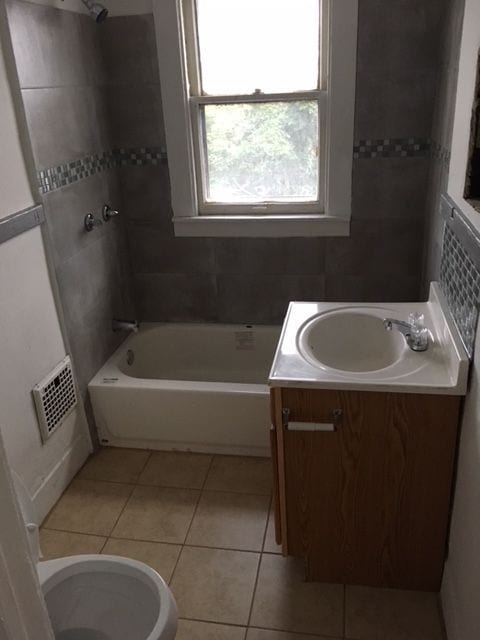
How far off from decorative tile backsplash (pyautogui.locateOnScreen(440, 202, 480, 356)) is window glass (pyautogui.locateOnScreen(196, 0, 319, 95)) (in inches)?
46.0

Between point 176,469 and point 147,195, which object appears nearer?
point 176,469

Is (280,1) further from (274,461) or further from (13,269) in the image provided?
(274,461)

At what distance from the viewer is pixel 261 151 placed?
2.71m

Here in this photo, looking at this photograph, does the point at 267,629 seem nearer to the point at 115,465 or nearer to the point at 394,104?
the point at 115,465

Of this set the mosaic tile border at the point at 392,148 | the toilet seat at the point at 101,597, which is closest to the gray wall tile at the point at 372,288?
the mosaic tile border at the point at 392,148

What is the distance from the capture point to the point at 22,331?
206 centimetres

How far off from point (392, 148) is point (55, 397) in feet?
6.09

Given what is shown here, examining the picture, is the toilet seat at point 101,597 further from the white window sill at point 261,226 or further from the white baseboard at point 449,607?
the white window sill at point 261,226

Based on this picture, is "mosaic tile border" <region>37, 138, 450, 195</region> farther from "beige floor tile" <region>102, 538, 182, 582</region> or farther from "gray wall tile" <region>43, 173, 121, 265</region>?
"beige floor tile" <region>102, 538, 182, 582</region>

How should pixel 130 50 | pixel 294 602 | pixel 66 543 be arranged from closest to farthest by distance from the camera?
1. pixel 294 602
2. pixel 66 543
3. pixel 130 50

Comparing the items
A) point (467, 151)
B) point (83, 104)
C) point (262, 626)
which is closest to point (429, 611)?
point (262, 626)

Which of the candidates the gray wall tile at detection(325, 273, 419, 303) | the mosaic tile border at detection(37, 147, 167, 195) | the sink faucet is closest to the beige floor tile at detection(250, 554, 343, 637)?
the sink faucet

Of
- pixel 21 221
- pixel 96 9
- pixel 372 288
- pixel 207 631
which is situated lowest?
pixel 207 631

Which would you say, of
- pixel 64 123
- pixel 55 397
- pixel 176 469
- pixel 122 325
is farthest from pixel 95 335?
pixel 64 123
